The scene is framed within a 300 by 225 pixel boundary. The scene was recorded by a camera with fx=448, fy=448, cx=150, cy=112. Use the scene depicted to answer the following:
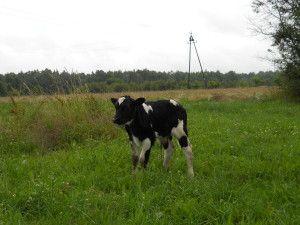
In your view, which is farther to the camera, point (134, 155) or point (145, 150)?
point (134, 155)

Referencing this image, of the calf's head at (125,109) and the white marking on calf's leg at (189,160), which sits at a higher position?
the calf's head at (125,109)

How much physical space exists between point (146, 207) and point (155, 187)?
3.04ft

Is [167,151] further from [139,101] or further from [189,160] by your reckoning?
[139,101]

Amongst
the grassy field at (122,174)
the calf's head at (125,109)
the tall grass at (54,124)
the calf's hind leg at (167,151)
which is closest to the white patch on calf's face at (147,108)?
the calf's head at (125,109)

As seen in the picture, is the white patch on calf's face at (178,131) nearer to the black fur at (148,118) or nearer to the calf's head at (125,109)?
the black fur at (148,118)

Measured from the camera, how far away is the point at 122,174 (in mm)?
8273

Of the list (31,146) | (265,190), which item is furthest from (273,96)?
(265,190)

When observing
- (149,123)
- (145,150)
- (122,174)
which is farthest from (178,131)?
(122,174)

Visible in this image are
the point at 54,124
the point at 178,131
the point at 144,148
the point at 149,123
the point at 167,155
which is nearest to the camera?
the point at 144,148

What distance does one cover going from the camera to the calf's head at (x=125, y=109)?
25.8 feet

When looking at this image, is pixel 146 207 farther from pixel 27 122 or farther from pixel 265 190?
pixel 27 122

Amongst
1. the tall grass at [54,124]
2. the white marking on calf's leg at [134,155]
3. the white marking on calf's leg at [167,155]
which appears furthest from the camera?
the tall grass at [54,124]

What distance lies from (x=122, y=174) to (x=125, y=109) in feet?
4.09

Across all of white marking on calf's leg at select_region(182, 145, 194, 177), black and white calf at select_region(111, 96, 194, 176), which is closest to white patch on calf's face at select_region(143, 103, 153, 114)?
black and white calf at select_region(111, 96, 194, 176)
